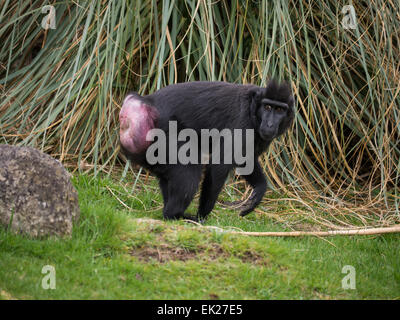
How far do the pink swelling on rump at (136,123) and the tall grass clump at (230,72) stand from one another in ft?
2.73

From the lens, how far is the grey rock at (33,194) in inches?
138

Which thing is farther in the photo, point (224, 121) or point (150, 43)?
point (150, 43)

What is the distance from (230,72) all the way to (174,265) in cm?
320

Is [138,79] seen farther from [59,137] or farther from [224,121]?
[224,121]

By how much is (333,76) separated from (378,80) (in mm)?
505

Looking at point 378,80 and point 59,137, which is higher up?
point 378,80

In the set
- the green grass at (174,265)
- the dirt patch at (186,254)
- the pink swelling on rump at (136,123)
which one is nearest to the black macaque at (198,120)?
the pink swelling on rump at (136,123)

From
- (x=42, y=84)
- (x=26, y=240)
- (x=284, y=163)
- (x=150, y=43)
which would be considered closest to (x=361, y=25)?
(x=284, y=163)

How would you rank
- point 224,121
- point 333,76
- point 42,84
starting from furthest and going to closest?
point 333,76, point 42,84, point 224,121

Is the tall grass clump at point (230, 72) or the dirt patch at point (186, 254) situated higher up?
the tall grass clump at point (230, 72)

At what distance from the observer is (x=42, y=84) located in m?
5.85

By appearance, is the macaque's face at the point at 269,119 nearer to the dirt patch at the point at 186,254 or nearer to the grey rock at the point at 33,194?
the dirt patch at the point at 186,254

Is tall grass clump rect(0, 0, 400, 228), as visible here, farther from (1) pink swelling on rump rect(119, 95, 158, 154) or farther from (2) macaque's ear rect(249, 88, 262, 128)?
(1) pink swelling on rump rect(119, 95, 158, 154)
